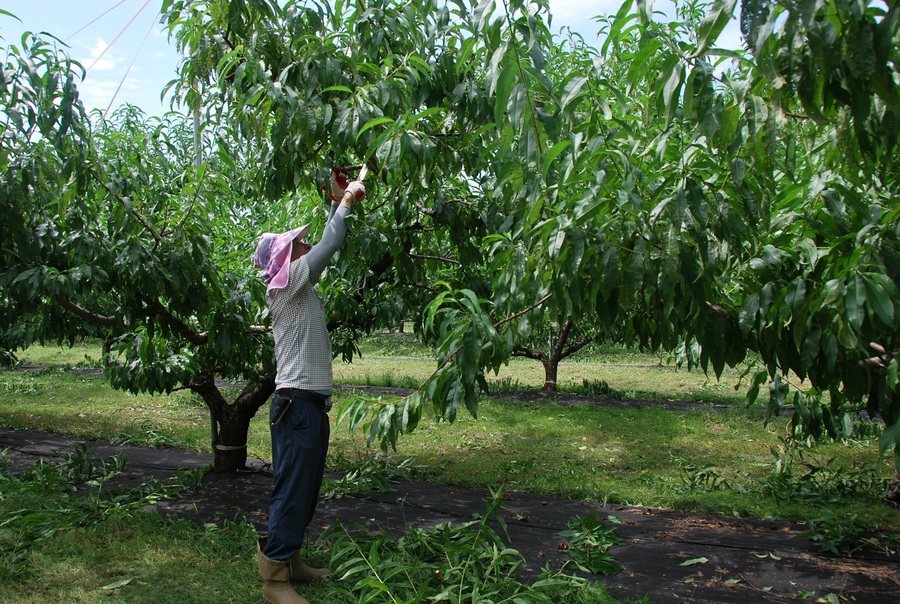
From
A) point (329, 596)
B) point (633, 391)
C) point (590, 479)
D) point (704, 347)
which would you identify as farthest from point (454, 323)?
point (633, 391)

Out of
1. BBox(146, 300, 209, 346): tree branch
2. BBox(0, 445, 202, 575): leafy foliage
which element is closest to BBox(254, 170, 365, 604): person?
BBox(0, 445, 202, 575): leafy foliage

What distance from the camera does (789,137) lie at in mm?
Answer: 1830

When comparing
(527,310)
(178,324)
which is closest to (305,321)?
(527,310)

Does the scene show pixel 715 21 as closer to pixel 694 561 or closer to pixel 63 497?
pixel 694 561

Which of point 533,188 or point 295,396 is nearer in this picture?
point 533,188

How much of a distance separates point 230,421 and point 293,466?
9.34ft

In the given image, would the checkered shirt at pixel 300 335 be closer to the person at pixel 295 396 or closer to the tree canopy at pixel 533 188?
the person at pixel 295 396

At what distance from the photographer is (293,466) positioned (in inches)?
115

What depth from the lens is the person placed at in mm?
2936

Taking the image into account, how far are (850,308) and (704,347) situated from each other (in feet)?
2.13

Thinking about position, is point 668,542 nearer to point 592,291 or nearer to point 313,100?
point 592,291

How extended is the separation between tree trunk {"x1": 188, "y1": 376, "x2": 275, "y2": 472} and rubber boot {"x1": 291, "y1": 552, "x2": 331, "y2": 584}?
7.75 ft

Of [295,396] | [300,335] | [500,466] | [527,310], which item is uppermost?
[527,310]

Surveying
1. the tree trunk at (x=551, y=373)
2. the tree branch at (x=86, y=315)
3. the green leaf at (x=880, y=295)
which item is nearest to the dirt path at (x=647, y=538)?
the tree branch at (x=86, y=315)
